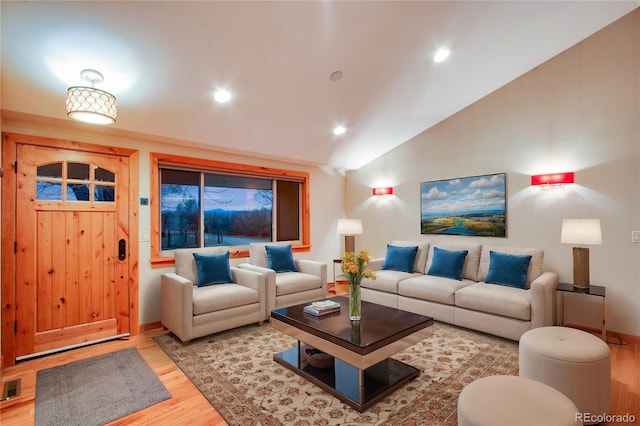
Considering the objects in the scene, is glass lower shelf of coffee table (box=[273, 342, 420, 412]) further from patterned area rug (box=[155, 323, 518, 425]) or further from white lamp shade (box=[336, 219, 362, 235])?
white lamp shade (box=[336, 219, 362, 235])

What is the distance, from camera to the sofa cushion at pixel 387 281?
4297 millimetres

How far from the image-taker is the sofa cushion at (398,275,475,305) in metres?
3.79

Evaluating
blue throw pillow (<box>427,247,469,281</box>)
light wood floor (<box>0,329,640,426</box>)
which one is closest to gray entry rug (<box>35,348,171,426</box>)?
light wood floor (<box>0,329,640,426</box>)

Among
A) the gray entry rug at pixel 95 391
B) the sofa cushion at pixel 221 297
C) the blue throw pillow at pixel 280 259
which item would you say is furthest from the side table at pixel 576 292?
the gray entry rug at pixel 95 391

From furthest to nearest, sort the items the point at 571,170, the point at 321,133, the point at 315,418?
the point at 321,133 → the point at 571,170 → the point at 315,418

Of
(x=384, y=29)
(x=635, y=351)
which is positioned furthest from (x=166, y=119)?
(x=635, y=351)

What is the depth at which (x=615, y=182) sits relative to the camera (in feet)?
11.2

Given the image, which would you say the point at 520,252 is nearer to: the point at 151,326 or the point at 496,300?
the point at 496,300

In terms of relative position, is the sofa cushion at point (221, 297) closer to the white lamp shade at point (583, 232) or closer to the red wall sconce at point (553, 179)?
the white lamp shade at point (583, 232)

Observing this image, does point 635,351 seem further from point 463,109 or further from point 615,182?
point 463,109

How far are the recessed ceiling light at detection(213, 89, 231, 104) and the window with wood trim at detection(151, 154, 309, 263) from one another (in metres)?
1.18

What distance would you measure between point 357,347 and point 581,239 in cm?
269

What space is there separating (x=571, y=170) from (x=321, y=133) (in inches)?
121

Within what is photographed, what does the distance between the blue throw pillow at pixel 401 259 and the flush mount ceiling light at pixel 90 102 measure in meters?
3.79
